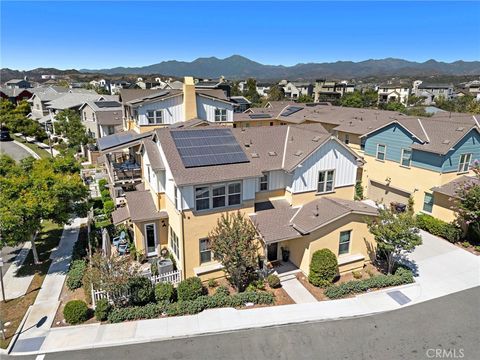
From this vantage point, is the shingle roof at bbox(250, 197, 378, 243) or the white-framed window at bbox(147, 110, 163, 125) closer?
the shingle roof at bbox(250, 197, 378, 243)

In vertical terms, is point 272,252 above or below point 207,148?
below

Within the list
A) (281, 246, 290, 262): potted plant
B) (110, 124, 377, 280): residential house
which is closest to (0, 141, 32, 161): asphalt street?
(110, 124, 377, 280): residential house

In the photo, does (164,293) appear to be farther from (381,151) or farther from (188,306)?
(381,151)

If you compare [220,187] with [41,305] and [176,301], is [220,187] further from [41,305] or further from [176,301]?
[41,305]

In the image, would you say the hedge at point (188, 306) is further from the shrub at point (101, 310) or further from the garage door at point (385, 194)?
the garage door at point (385, 194)

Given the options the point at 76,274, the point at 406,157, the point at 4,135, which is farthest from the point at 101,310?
the point at 4,135

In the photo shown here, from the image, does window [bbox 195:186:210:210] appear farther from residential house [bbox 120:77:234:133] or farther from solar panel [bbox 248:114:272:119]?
solar panel [bbox 248:114:272:119]
